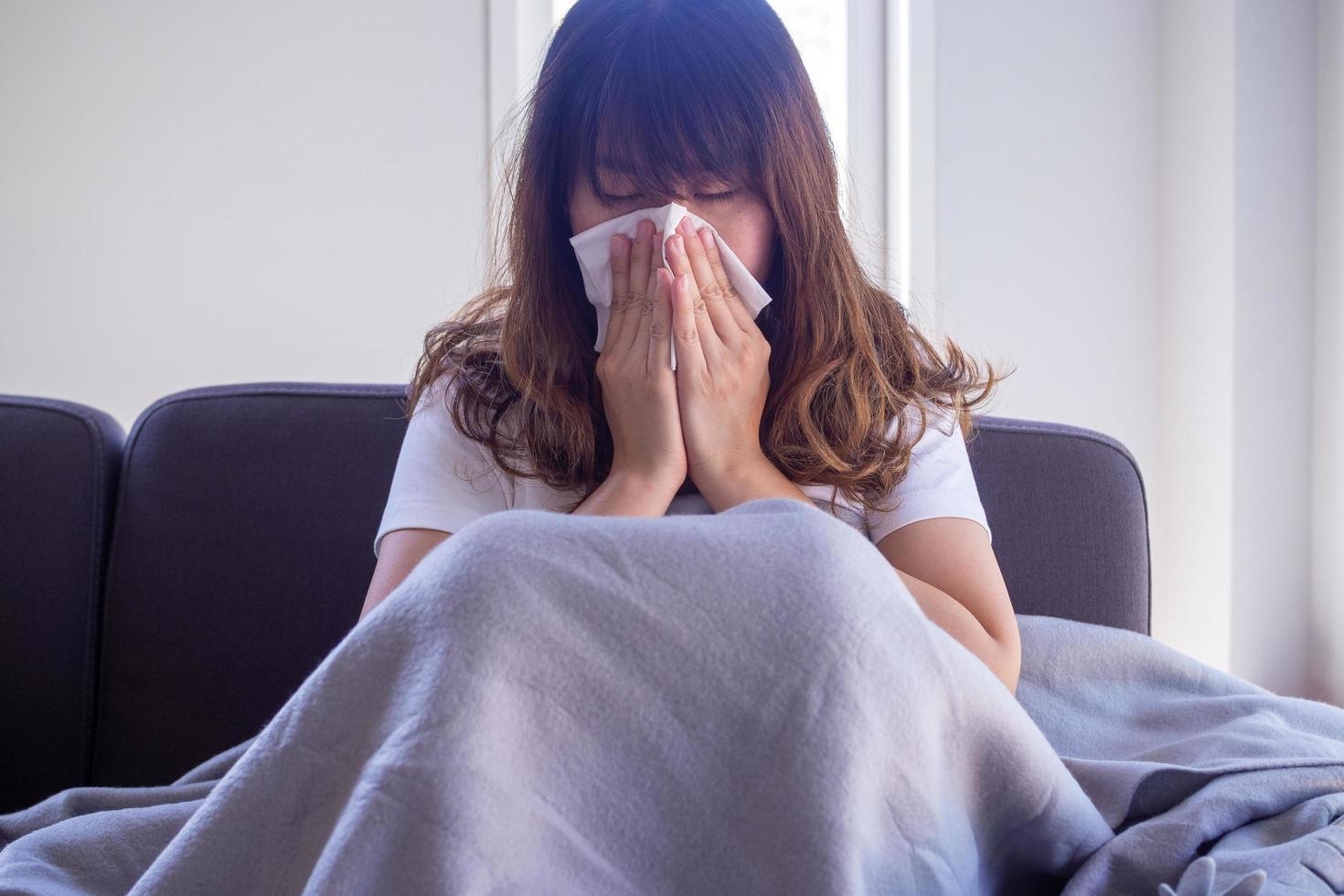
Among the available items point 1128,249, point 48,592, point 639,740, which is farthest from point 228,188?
point 639,740

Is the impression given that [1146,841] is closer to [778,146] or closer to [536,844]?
[536,844]

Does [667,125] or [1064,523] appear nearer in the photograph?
[667,125]

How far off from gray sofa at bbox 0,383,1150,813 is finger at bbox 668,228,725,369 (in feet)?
1.02

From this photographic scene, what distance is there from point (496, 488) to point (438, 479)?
5 cm

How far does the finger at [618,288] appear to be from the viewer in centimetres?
91

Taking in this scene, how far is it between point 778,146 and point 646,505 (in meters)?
0.31

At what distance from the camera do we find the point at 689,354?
0.92m

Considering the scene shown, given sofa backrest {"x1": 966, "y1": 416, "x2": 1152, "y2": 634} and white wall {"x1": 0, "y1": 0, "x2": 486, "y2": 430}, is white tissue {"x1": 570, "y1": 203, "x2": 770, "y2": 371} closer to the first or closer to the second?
sofa backrest {"x1": 966, "y1": 416, "x2": 1152, "y2": 634}

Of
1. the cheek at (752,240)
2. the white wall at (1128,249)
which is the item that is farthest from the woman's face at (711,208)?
the white wall at (1128,249)

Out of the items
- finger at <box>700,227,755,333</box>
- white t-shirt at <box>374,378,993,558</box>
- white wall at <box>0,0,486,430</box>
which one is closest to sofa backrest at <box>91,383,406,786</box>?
white t-shirt at <box>374,378,993,558</box>

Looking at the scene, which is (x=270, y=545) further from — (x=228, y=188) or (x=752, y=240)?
(x=228, y=188)

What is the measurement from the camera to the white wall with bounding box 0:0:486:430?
2.18 meters

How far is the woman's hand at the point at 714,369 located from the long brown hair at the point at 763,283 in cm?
4

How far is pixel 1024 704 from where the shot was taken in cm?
80
